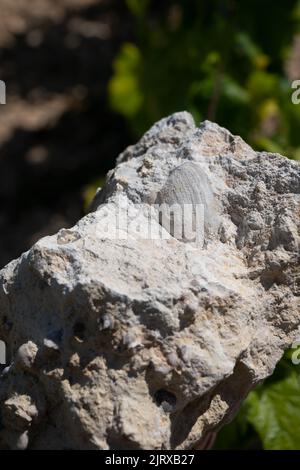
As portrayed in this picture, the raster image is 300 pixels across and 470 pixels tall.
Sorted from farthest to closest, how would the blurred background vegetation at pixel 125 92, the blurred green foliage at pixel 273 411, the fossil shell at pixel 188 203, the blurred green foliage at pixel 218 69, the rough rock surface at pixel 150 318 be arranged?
the blurred green foliage at pixel 218 69, the blurred background vegetation at pixel 125 92, the blurred green foliage at pixel 273 411, the fossil shell at pixel 188 203, the rough rock surface at pixel 150 318

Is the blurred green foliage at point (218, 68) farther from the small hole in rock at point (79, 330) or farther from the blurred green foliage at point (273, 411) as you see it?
the small hole in rock at point (79, 330)

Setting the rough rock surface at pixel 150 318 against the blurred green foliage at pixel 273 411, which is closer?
the rough rock surface at pixel 150 318

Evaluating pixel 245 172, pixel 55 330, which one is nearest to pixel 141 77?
pixel 245 172

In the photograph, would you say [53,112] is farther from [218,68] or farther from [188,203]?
[188,203]

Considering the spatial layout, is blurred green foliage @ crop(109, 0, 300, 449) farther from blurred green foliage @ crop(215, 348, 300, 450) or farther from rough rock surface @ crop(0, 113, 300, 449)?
rough rock surface @ crop(0, 113, 300, 449)

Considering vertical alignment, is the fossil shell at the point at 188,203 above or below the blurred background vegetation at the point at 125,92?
below

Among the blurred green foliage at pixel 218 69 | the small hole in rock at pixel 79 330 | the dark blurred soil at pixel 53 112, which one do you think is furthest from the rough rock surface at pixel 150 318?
the dark blurred soil at pixel 53 112
